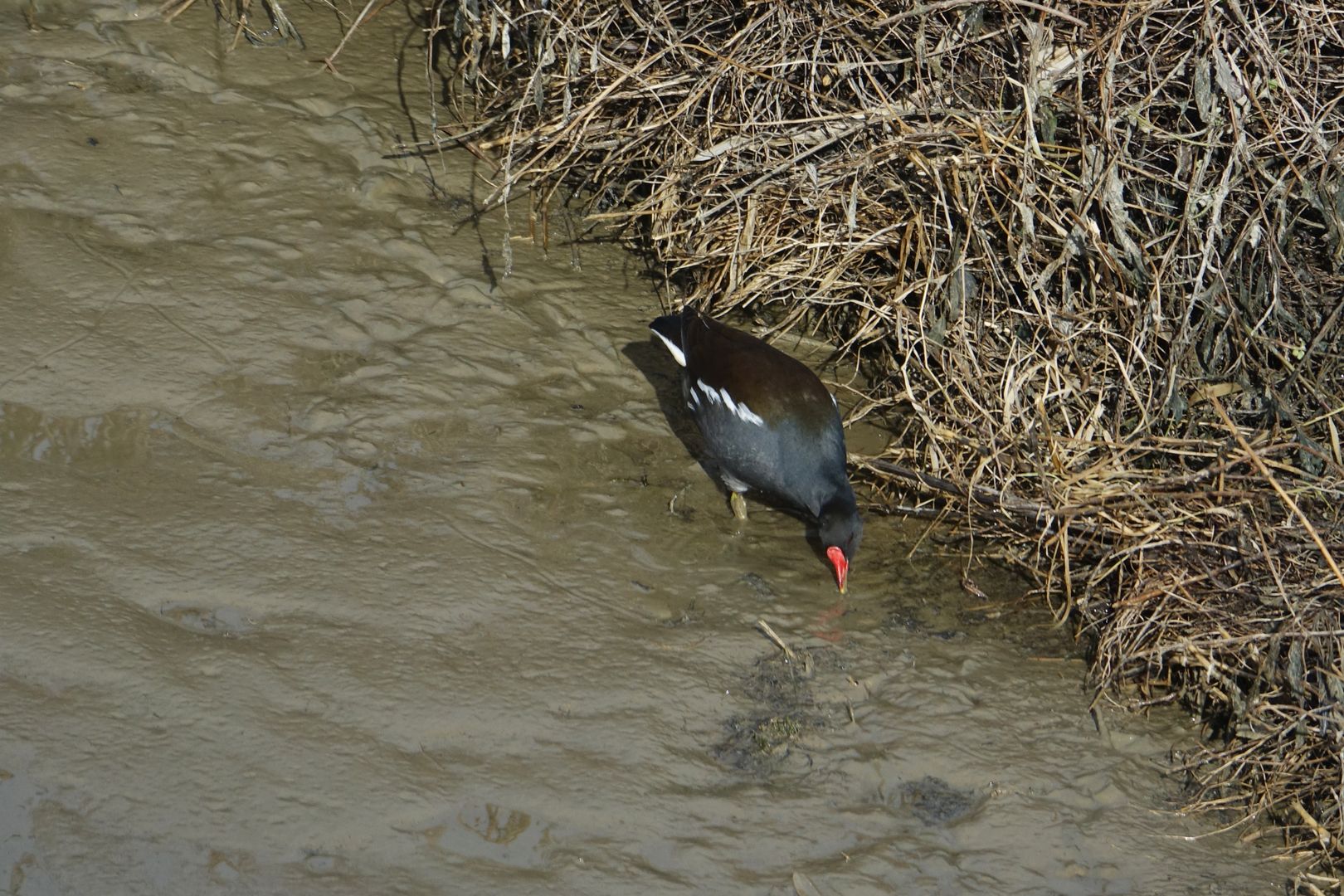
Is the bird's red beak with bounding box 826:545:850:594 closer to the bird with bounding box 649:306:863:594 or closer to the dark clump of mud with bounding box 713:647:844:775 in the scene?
the bird with bounding box 649:306:863:594

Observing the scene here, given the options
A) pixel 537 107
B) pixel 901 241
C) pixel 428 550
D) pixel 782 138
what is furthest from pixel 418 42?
pixel 428 550

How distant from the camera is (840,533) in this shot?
3652 mm

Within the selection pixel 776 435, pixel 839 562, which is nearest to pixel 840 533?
pixel 839 562

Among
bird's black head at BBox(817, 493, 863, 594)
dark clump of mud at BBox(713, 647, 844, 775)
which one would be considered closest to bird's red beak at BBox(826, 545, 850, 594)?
bird's black head at BBox(817, 493, 863, 594)

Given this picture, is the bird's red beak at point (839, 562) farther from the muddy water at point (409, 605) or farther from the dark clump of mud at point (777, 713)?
the dark clump of mud at point (777, 713)

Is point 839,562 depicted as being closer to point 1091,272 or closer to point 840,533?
point 840,533

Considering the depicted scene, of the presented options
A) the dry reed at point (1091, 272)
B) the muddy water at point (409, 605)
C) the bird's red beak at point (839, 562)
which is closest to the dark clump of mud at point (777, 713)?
the muddy water at point (409, 605)

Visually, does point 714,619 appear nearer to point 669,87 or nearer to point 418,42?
point 669,87

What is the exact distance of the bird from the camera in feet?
12.2

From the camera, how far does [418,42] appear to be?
5145 millimetres

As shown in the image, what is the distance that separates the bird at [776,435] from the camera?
3.72 m

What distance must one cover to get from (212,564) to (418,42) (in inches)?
104

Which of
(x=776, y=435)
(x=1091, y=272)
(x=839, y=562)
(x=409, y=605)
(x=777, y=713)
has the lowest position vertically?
(x=409, y=605)

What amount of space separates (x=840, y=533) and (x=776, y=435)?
358mm
